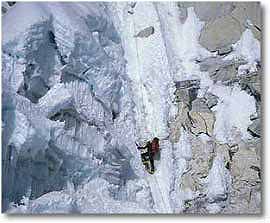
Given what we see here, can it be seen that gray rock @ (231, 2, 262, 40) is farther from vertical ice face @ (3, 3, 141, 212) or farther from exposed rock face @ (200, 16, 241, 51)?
vertical ice face @ (3, 3, 141, 212)

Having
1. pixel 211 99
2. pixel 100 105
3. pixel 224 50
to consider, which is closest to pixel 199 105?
pixel 211 99

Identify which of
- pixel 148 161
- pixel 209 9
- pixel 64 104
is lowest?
pixel 148 161

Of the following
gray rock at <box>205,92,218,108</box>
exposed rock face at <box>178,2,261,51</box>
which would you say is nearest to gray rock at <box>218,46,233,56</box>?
exposed rock face at <box>178,2,261,51</box>

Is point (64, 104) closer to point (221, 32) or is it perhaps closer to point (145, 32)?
point (145, 32)

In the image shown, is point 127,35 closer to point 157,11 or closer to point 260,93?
point 157,11

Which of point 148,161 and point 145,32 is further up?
point 145,32

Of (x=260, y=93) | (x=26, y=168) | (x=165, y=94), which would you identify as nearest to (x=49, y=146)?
(x=26, y=168)

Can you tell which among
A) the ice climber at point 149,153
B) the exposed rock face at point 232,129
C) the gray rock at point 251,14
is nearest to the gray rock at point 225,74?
the exposed rock face at point 232,129

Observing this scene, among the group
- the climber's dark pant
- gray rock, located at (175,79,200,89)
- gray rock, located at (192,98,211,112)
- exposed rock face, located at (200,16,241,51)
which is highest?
exposed rock face, located at (200,16,241,51)
